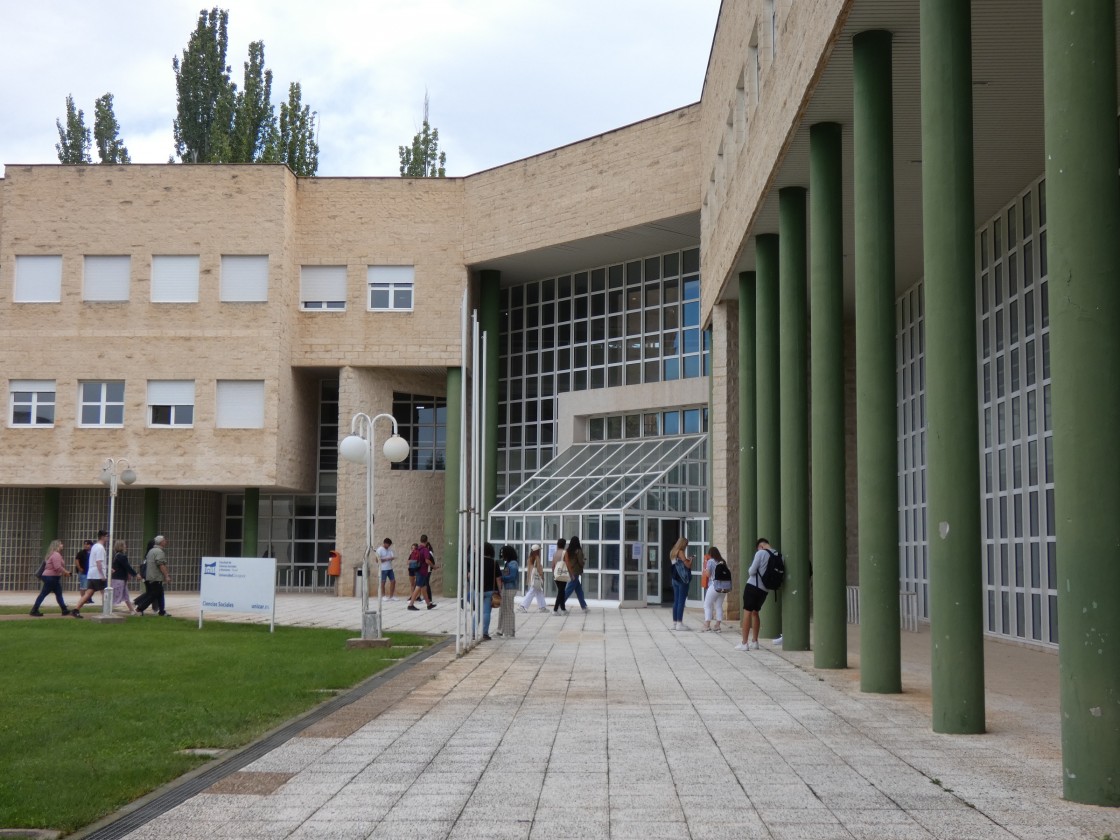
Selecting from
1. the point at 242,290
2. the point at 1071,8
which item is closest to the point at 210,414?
the point at 242,290

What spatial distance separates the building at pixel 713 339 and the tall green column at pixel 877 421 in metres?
0.04

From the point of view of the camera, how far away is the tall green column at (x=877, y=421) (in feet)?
42.2

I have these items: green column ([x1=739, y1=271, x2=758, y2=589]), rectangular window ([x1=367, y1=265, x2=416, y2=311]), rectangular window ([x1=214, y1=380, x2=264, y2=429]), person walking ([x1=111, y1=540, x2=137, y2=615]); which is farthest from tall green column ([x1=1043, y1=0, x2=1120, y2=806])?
rectangular window ([x1=214, y1=380, x2=264, y2=429])

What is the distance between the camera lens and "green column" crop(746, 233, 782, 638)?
2105 centimetres

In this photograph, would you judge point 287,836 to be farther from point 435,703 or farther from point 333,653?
point 333,653

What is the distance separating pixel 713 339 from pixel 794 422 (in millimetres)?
9814

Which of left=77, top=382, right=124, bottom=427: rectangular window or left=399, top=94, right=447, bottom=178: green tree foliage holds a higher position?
left=399, top=94, right=447, bottom=178: green tree foliage

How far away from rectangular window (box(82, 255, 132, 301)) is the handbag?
17.7 metres

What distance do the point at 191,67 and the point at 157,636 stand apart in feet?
108

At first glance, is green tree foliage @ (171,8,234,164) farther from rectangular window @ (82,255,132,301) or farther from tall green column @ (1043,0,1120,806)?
tall green column @ (1043,0,1120,806)

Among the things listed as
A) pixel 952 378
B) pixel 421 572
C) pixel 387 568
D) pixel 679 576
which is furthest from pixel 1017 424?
pixel 387 568

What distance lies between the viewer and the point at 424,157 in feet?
178

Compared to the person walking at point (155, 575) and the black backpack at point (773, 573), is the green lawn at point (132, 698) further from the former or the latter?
the black backpack at point (773, 573)

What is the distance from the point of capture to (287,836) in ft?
21.2
